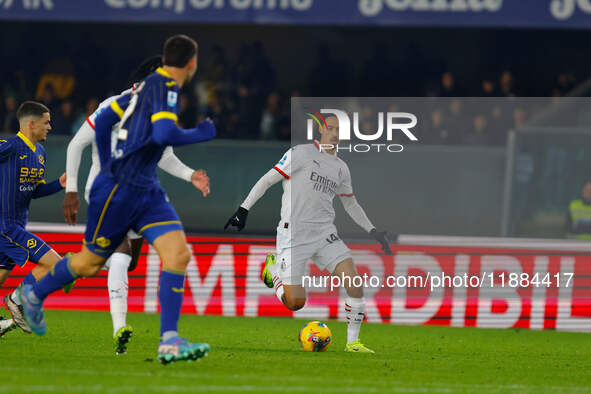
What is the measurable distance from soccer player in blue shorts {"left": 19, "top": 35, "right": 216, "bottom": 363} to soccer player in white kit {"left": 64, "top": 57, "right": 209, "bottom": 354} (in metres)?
0.30

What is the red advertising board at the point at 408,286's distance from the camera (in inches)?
501

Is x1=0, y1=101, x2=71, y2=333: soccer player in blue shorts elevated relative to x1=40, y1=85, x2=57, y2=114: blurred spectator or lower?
lower

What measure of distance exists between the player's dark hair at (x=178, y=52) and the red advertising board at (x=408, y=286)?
5919 millimetres

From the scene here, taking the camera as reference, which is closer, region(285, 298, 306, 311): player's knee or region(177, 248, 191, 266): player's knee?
region(177, 248, 191, 266): player's knee

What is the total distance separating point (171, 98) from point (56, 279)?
1.51 m

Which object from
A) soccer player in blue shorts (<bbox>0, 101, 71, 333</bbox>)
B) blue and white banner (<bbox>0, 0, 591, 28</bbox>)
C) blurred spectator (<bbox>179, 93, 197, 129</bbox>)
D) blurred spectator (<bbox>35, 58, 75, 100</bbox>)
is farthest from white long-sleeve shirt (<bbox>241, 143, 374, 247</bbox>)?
blurred spectator (<bbox>35, 58, 75, 100</bbox>)

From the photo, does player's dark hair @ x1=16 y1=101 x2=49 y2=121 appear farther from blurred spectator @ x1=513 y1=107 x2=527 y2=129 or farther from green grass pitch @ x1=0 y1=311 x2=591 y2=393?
blurred spectator @ x1=513 y1=107 x2=527 y2=129

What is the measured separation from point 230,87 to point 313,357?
8.85 meters

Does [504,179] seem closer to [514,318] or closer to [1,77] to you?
[514,318]

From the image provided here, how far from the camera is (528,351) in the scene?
10.2 metres

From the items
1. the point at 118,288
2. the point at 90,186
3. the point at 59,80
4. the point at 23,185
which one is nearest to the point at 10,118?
the point at 59,80

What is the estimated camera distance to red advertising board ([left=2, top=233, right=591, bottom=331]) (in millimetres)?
12734

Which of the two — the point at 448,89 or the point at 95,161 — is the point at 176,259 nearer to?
the point at 95,161

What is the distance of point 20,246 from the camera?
385 inches
